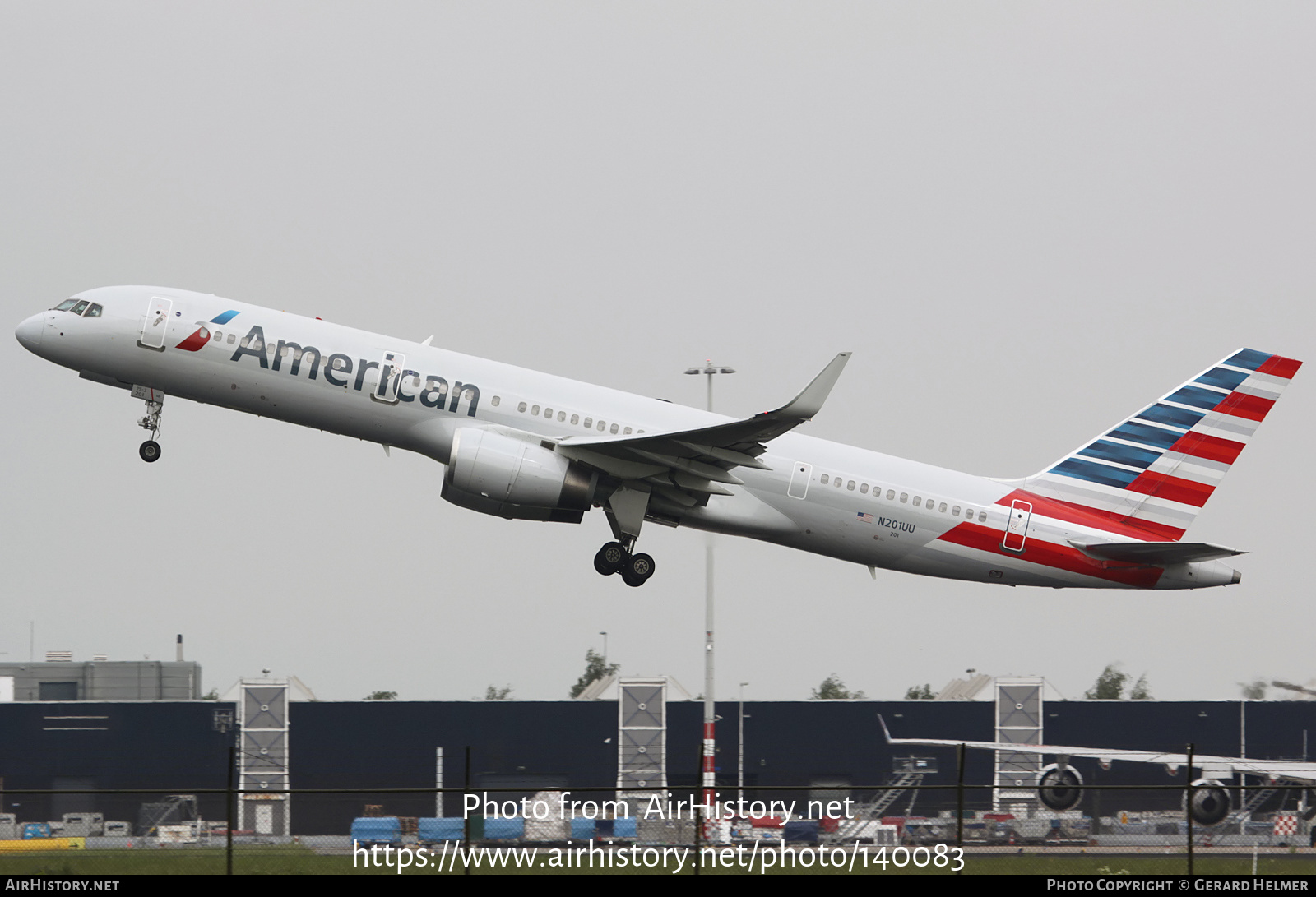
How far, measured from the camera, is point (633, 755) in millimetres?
54562

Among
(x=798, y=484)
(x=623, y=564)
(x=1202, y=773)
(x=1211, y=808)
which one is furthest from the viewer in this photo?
(x=1202, y=773)

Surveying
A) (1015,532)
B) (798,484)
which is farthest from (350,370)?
(1015,532)

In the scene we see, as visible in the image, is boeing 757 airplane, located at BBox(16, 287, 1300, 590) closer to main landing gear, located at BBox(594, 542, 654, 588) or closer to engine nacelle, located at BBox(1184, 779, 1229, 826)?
main landing gear, located at BBox(594, 542, 654, 588)

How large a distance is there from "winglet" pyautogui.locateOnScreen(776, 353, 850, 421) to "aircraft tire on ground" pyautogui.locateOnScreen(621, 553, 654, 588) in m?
6.47

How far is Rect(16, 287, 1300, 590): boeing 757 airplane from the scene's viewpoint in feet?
107

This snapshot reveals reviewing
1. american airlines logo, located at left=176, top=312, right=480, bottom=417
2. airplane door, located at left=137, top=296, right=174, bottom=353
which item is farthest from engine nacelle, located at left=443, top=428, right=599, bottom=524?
airplane door, located at left=137, top=296, right=174, bottom=353

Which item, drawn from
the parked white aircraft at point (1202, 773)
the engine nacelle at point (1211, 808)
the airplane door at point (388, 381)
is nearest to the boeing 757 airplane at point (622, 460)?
the airplane door at point (388, 381)

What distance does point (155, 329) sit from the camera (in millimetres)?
32875

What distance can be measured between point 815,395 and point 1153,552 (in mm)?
11120

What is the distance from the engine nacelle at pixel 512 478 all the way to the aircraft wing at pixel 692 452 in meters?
0.47

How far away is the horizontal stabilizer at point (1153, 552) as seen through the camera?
3412 centimetres

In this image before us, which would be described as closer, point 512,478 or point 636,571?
point 512,478

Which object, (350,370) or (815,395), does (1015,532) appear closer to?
(815,395)
